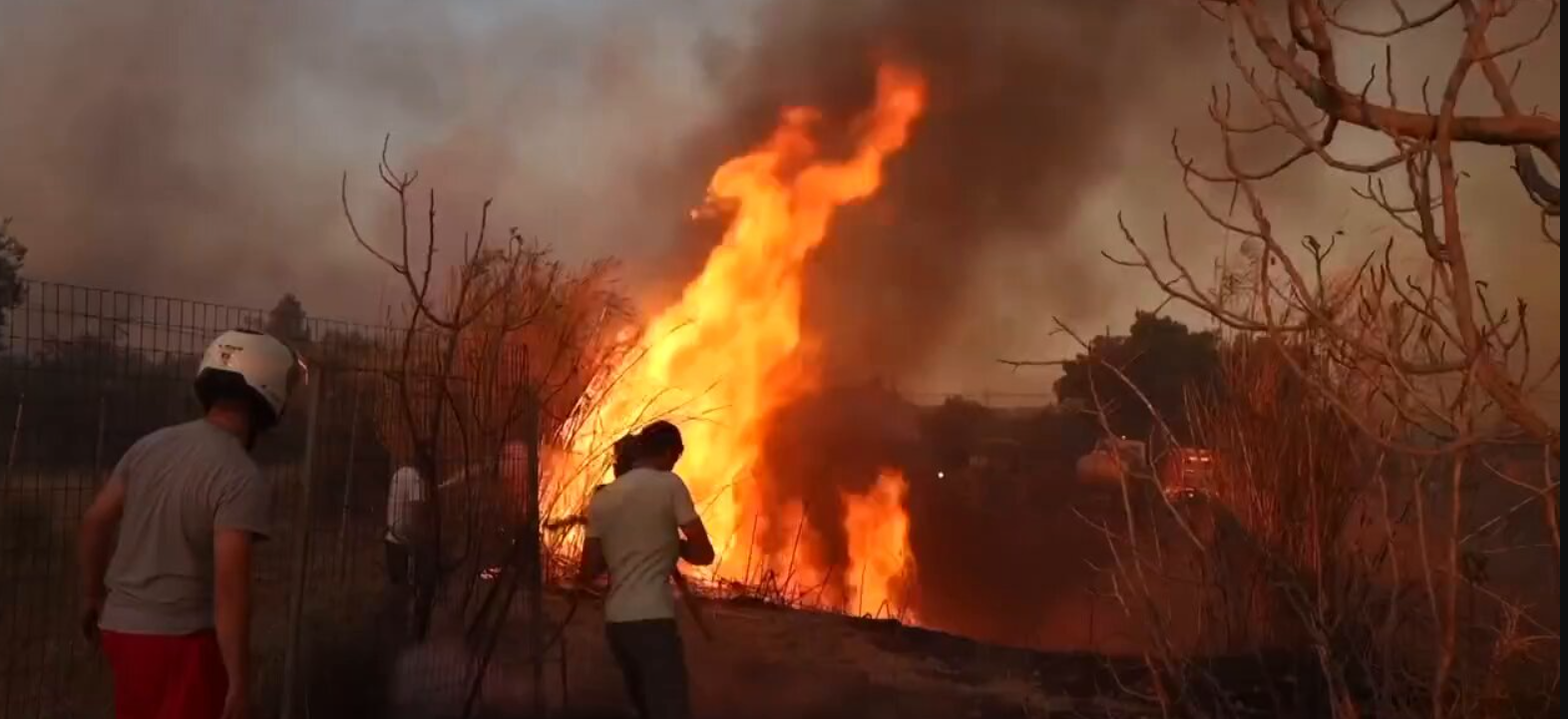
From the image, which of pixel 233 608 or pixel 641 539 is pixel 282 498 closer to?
pixel 641 539

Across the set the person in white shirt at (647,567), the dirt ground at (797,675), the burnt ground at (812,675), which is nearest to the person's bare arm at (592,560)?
the person in white shirt at (647,567)

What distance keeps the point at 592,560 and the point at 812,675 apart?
4.36m

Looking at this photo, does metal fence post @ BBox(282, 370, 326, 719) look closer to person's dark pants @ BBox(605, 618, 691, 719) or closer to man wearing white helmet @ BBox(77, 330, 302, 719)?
person's dark pants @ BBox(605, 618, 691, 719)

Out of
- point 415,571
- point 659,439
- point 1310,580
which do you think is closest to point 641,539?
point 659,439

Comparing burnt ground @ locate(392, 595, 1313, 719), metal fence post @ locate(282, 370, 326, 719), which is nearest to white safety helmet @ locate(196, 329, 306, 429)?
metal fence post @ locate(282, 370, 326, 719)

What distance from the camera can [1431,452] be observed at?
2.63 m

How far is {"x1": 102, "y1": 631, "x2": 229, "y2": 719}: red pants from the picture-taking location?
141 inches

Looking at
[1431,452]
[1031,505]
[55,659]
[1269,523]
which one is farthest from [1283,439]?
[1031,505]

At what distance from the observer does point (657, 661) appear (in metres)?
5.38

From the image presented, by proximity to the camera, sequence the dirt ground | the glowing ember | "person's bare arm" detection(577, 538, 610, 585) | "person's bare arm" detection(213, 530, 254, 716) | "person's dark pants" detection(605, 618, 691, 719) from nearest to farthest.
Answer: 1. "person's bare arm" detection(213, 530, 254, 716)
2. "person's dark pants" detection(605, 618, 691, 719)
3. "person's bare arm" detection(577, 538, 610, 585)
4. the dirt ground
5. the glowing ember

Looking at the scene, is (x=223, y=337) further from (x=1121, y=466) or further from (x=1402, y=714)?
(x=1402, y=714)

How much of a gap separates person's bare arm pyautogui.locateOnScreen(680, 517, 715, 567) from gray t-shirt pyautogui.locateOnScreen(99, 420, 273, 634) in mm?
2075

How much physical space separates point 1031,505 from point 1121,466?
59.1ft

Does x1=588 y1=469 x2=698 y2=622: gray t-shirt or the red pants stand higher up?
x1=588 y1=469 x2=698 y2=622: gray t-shirt
